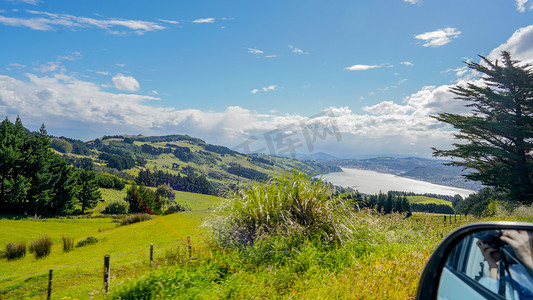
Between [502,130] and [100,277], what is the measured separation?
25.8m

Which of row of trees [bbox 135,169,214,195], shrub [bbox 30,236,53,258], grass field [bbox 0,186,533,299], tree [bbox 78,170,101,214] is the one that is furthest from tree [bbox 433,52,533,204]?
row of trees [bbox 135,169,214,195]

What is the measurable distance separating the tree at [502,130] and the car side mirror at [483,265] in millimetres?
22361

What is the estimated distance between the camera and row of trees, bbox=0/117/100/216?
5178 centimetres

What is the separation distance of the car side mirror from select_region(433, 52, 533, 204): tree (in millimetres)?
22361

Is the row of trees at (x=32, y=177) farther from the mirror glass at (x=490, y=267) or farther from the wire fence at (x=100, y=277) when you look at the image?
the mirror glass at (x=490, y=267)

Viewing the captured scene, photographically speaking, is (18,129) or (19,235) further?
(18,129)

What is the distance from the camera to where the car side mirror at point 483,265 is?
1.10m

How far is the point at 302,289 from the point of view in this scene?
3807mm

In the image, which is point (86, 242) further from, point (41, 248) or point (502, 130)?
point (502, 130)

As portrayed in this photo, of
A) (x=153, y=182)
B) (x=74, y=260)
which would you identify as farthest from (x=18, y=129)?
(x=153, y=182)

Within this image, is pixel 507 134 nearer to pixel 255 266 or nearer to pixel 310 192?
pixel 310 192

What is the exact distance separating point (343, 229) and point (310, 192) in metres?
1.17

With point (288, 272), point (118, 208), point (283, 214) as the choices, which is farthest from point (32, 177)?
point (288, 272)

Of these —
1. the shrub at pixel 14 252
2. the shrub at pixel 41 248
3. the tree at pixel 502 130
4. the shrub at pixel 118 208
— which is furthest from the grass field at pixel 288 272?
the shrub at pixel 118 208
